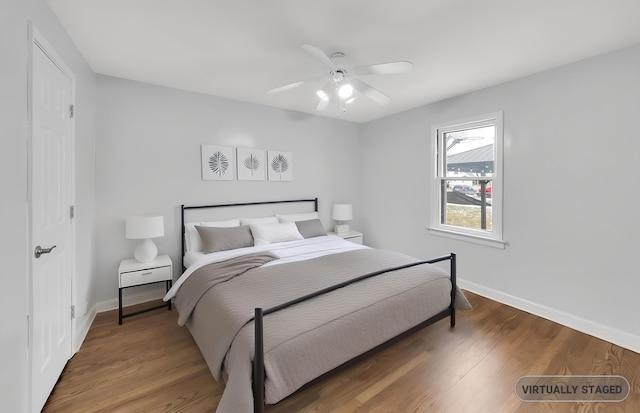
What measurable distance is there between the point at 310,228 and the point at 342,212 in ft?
2.80

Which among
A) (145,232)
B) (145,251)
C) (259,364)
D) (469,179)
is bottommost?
(259,364)

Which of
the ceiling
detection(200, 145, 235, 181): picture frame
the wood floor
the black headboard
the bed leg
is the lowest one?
the wood floor

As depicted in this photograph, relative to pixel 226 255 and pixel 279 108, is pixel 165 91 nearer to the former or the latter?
pixel 279 108

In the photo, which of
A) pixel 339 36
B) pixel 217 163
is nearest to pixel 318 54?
pixel 339 36

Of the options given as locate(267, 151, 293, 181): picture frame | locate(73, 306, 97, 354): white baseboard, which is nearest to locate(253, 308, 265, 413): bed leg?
locate(73, 306, 97, 354): white baseboard

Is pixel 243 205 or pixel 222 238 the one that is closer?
pixel 222 238

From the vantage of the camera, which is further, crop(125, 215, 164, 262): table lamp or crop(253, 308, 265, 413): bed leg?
crop(125, 215, 164, 262): table lamp

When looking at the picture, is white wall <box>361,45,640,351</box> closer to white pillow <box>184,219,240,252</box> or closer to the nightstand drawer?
white pillow <box>184,219,240,252</box>

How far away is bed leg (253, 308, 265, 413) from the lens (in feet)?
4.98

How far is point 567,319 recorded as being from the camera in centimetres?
282

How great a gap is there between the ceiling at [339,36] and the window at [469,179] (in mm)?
689

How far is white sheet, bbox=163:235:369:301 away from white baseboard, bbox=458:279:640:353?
1701mm

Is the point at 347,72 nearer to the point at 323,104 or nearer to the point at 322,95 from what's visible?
the point at 322,95

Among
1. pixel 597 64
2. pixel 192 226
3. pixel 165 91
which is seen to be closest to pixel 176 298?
pixel 192 226
